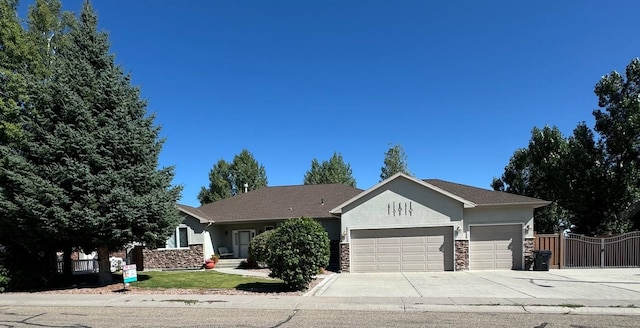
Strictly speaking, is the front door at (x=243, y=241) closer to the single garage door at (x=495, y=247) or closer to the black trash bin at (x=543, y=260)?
the single garage door at (x=495, y=247)

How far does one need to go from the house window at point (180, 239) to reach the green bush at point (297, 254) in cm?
1186

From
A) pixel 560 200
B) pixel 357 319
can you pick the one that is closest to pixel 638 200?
pixel 560 200

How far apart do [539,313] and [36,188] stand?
1450 cm

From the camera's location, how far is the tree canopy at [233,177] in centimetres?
4903

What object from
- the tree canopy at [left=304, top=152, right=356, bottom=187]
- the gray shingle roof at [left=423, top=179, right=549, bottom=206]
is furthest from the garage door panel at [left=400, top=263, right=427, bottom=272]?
the tree canopy at [left=304, top=152, right=356, bottom=187]

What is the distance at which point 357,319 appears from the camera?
7871 mm

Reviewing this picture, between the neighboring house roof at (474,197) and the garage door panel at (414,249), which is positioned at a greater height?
the neighboring house roof at (474,197)

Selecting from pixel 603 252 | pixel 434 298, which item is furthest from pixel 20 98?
pixel 603 252

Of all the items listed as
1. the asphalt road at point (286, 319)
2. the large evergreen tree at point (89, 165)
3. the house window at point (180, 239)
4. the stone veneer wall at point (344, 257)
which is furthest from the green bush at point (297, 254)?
the house window at point (180, 239)

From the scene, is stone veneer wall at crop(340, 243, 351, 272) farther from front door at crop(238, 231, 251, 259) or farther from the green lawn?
front door at crop(238, 231, 251, 259)

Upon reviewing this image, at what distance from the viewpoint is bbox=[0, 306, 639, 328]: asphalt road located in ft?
24.3

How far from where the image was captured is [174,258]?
70.1 feet

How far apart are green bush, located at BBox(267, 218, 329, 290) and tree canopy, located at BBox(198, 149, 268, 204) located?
38241 mm

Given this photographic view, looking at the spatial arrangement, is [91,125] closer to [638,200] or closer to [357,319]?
[357,319]
